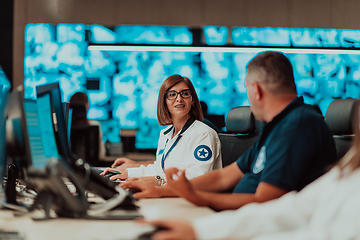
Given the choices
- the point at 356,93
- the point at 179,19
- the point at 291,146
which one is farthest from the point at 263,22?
the point at 291,146

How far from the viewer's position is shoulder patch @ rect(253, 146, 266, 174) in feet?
4.58

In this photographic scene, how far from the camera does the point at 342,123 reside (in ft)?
6.84

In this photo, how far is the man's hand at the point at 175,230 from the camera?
0.74 meters

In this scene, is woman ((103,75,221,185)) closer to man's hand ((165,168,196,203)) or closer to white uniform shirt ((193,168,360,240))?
man's hand ((165,168,196,203))

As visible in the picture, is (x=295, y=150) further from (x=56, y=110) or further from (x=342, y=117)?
(x=342, y=117)

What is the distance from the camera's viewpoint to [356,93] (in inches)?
192

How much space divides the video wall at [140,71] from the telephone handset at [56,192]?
3617mm

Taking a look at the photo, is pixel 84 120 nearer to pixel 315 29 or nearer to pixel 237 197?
pixel 237 197

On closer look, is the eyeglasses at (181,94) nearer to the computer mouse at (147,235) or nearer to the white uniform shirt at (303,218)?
the white uniform shirt at (303,218)

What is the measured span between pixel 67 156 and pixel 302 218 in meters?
0.83

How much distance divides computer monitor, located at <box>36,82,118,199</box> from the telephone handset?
0.10 meters

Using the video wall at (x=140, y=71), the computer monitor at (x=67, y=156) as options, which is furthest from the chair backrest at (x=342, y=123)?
the video wall at (x=140, y=71)

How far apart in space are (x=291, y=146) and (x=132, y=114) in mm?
3657

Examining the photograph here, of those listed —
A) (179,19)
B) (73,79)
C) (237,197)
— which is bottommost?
(237,197)
